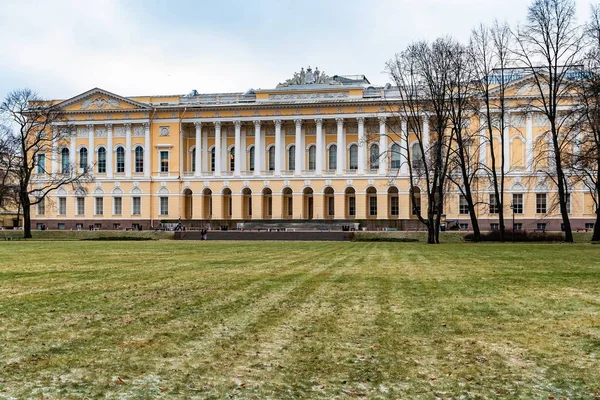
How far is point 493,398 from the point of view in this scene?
6.16 metres

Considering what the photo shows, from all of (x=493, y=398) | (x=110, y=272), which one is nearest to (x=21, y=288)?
(x=110, y=272)

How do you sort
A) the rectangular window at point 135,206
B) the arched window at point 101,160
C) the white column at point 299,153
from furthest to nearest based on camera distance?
the arched window at point 101,160
the rectangular window at point 135,206
the white column at point 299,153

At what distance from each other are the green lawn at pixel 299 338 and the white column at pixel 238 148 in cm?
6477

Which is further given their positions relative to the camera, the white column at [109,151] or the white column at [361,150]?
the white column at [109,151]

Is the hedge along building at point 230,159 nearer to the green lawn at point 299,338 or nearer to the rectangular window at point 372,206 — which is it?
the rectangular window at point 372,206

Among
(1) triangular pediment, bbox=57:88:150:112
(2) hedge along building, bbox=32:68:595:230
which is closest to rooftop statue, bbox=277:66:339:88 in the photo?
(2) hedge along building, bbox=32:68:595:230

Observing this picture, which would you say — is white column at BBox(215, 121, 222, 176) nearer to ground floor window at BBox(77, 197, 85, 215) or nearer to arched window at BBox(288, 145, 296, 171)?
arched window at BBox(288, 145, 296, 171)

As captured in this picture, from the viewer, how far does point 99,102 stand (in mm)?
80812

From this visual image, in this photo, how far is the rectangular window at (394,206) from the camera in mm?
78312

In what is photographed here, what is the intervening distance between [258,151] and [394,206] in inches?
695

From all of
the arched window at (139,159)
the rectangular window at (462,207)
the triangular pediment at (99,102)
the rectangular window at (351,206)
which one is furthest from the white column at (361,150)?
the arched window at (139,159)

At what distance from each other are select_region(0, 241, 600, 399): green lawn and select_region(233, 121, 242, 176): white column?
64775mm

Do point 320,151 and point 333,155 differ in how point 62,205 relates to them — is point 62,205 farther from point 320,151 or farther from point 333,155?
point 333,155

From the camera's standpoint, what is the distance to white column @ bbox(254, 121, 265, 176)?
79312mm
